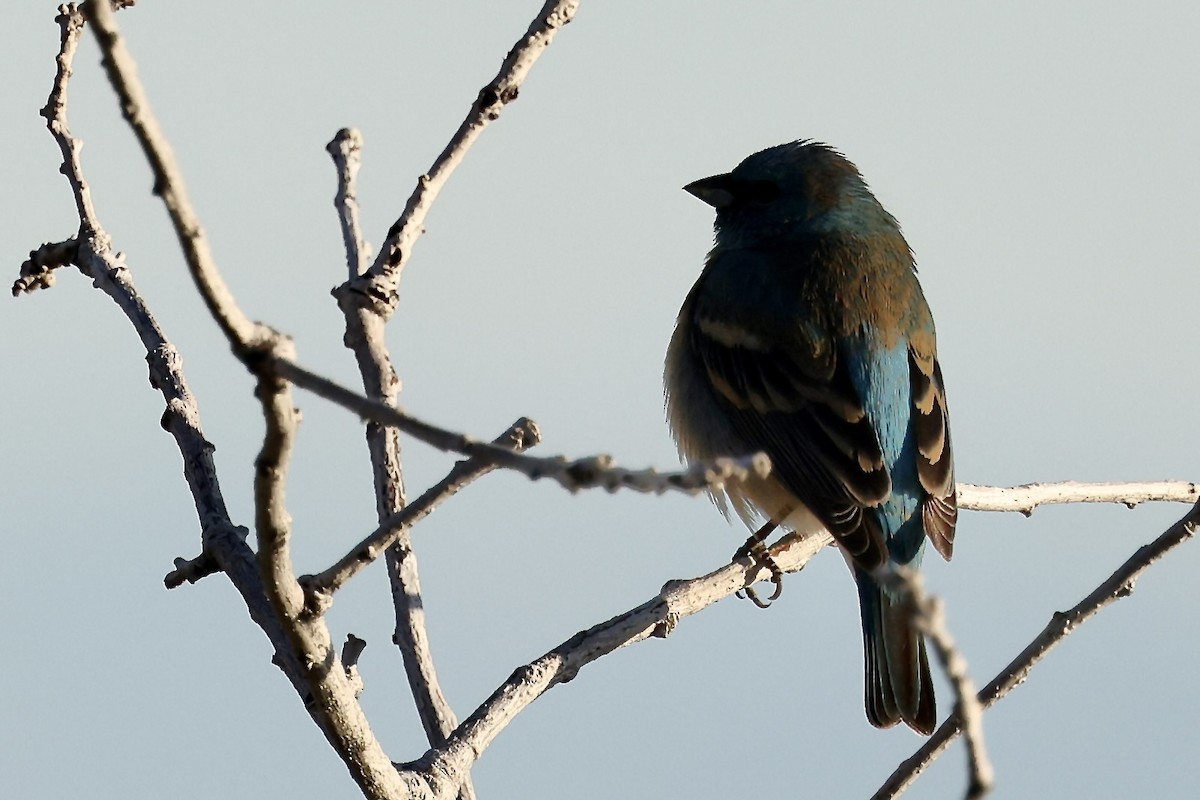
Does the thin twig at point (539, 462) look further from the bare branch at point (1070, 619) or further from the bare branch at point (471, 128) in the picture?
the bare branch at point (471, 128)

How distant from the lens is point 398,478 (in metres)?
4.46

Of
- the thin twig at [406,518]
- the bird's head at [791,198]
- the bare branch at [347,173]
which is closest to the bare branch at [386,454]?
the bare branch at [347,173]

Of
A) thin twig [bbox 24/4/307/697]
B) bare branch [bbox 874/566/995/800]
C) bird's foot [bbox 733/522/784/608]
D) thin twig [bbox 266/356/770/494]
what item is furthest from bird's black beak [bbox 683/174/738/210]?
bare branch [bbox 874/566/995/800]

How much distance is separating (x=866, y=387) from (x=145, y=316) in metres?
2.80

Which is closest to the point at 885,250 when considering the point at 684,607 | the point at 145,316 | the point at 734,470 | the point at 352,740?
the point at 684,607

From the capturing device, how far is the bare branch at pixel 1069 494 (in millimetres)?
5898

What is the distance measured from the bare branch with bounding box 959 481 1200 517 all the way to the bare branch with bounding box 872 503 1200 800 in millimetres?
2180

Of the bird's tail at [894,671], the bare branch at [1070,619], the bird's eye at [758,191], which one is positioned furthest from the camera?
the bird's eye at [758,191]

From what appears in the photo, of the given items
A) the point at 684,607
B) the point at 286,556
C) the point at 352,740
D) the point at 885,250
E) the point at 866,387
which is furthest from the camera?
the point at 885,250

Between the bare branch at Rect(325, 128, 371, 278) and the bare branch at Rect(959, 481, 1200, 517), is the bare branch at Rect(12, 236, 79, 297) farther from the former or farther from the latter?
the bare branch at Rect(959, 481, 1200, 517)

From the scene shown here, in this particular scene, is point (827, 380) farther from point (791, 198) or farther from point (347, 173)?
point (347, 173)

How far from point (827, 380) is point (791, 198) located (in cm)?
130

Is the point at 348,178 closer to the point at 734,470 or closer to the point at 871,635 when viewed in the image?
the point at 871,635

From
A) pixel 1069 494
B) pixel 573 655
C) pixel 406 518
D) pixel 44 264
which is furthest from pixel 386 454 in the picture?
pixel 1069 494
